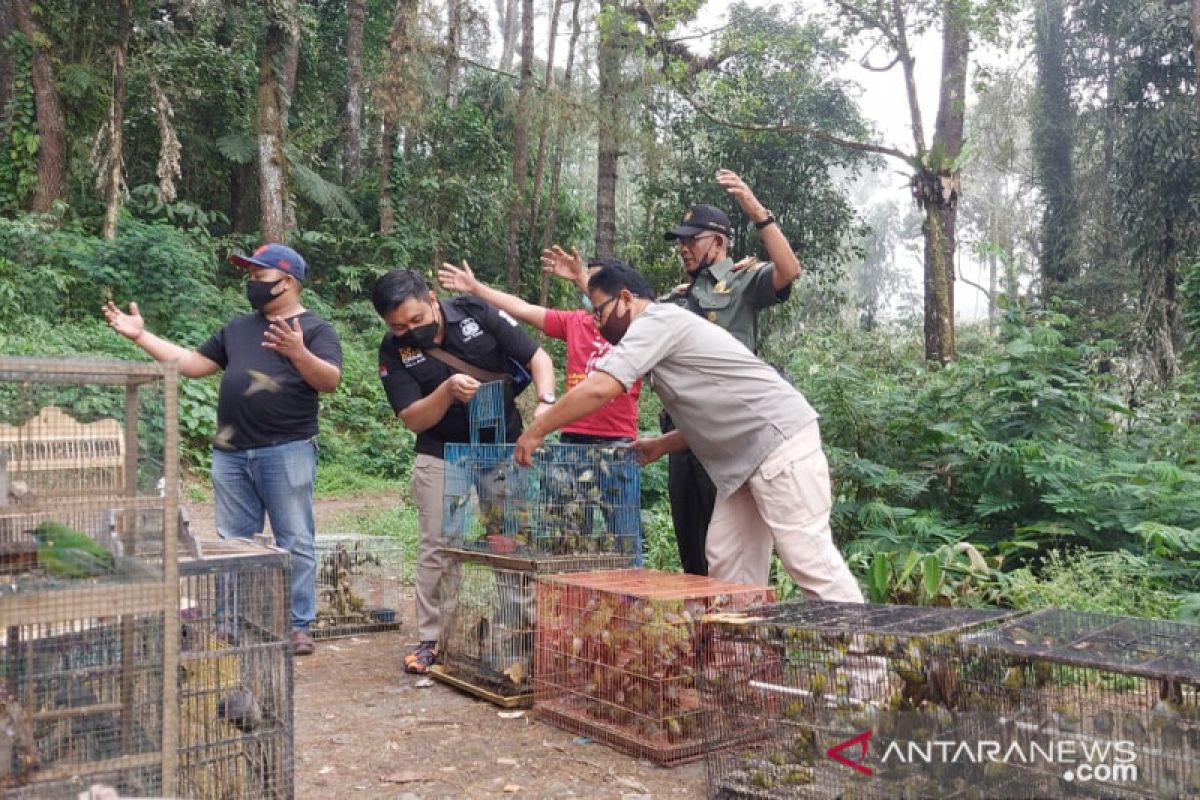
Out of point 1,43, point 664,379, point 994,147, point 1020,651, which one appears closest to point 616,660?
point 664,379

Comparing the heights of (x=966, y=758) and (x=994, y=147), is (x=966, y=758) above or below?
below

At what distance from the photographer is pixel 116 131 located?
1386 cm

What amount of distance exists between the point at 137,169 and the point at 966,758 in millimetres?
17409

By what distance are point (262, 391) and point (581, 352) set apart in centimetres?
172

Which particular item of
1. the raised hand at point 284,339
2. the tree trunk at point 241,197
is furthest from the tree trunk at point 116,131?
the raised hand at point 284,339

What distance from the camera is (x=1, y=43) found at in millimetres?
14141

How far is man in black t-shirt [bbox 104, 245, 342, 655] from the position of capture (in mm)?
5016

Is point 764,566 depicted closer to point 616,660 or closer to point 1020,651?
point 616,660

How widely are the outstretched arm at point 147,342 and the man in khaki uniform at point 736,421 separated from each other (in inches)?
75.9

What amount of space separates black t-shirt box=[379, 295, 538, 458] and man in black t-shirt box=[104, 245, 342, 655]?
1.00 feet

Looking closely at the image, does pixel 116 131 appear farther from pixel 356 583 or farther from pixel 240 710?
pixel 240 710

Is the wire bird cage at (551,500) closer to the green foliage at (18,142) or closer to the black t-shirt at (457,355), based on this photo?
the black t-shirt at (457,355)

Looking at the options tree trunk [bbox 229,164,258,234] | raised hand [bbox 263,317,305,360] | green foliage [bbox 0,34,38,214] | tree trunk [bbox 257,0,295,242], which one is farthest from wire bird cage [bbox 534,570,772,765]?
tree trunk [bbox 229,164,258,234]

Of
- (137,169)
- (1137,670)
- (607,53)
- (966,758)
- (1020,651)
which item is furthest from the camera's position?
(137,169)
